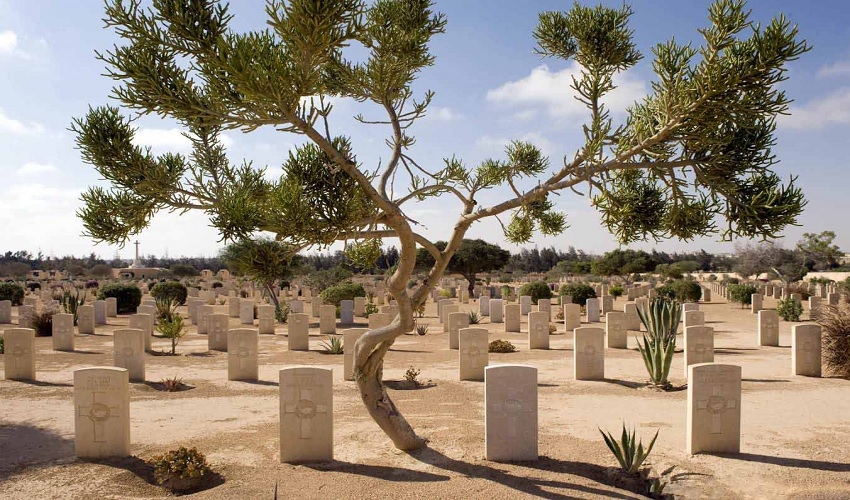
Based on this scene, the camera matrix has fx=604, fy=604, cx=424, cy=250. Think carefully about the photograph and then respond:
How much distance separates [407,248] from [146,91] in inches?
113

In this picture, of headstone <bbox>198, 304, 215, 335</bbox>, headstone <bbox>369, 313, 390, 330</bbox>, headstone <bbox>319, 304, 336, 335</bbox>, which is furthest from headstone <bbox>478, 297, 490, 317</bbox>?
headstone <bbox>198, 304, 215, 335</bbox>

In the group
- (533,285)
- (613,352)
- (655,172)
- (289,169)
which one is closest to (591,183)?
(655,172)

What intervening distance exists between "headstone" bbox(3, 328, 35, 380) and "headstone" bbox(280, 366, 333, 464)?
25.8ft

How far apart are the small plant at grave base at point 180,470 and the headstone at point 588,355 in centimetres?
788

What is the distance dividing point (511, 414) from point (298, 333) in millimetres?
Answer: 10301

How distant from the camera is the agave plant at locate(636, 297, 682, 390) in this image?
36.8ft

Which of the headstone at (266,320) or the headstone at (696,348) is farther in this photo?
the headstone at (266,320)

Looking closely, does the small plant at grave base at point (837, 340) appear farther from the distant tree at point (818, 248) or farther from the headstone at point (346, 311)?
the distant tree at point (818, 248)

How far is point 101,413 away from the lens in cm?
717

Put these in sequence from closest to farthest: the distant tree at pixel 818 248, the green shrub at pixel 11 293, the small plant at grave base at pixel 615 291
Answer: the green shrub at pixel 11 293 < the small plant at grave base at pixel 615 291 < the distant tree at pixel 818 248

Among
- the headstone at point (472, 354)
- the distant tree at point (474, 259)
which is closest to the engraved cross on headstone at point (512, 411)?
the headstone at point (472, 354)

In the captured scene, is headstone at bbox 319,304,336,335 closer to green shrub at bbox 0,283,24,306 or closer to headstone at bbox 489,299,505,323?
headstone at bbox 489,299,505,323

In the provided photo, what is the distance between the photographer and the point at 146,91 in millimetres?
5062

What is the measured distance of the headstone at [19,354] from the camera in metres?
12.0
